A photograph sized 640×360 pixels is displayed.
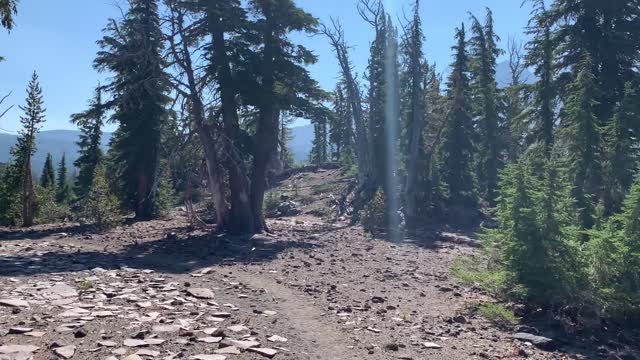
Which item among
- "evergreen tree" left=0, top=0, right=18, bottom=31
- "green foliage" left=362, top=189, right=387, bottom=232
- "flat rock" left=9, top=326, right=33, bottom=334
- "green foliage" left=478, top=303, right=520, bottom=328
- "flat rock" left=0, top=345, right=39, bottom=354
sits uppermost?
"evergreen tree" left=0, top=0, right=18, bottom=31

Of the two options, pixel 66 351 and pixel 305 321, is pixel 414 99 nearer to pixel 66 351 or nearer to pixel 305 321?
pixel 305 321

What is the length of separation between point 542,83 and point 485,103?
9806 mm

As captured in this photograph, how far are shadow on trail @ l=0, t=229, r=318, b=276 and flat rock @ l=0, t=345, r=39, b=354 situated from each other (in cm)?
526

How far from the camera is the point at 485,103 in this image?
36875 mm

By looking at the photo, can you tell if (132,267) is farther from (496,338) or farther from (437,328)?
(496,338)

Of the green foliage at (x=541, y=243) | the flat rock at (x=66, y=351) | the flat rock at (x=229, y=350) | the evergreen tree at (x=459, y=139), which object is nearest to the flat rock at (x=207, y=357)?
the flat rock at (x=229, y=350)

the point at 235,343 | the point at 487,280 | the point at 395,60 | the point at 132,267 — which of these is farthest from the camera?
the point at 395,60

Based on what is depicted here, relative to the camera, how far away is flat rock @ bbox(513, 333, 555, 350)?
839cm

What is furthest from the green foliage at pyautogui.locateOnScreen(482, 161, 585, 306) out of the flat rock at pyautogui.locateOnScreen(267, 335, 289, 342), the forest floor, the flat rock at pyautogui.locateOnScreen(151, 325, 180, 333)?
the flat rock at pyautogui.locateOnScreen(151, 325, 180, 333)

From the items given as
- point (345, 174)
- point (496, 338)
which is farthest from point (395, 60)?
point (496, 338)

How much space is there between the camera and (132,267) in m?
13.1

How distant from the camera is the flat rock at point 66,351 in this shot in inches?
249

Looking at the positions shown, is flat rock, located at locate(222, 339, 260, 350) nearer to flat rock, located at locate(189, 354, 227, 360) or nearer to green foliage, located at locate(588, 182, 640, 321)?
flat rock, located at locate(189, 354, 227, 360)

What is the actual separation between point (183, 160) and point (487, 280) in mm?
14675
